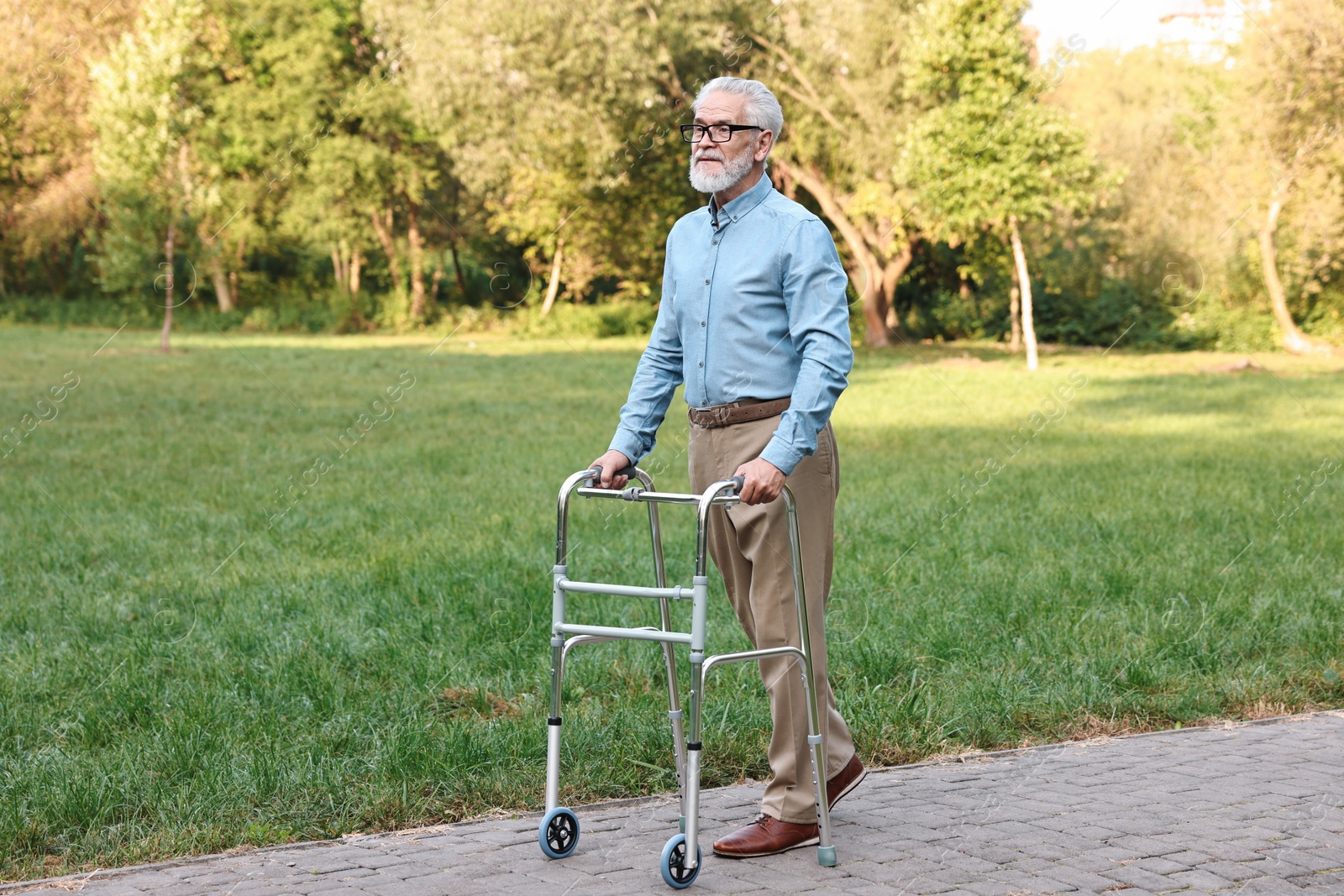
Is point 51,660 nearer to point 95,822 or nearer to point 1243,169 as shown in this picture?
point 95,822

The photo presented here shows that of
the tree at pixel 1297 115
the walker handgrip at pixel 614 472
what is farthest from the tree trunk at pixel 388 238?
the walker handgrip at pixel 614 472

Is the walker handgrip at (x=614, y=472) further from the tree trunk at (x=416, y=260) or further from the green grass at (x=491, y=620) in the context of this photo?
the tree trunk at (x=416, y=260)

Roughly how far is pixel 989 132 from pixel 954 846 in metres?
24.7

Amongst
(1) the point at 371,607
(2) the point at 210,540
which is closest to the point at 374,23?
(2) the point at 210,540

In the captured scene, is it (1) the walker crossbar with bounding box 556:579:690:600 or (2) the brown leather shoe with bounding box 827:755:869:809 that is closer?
(1) the walker crossbar with bounding box 556:579:690:600

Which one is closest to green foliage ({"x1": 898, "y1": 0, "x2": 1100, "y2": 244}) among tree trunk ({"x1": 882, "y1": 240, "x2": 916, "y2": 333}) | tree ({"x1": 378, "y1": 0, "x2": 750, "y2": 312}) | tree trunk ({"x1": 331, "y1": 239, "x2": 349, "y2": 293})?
tree ({"x1": 378, "y1": 0, "x2": 750, "y2": 312})

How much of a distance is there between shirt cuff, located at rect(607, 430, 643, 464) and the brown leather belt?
0.81ft

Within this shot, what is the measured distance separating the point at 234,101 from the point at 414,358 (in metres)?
21.3

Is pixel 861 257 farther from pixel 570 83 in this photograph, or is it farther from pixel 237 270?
pixel 237 270

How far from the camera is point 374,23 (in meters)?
40.8

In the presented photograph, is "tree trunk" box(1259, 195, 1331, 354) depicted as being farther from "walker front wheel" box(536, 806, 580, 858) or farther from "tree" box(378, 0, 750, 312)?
"walker front wheel" box(536, 806, 580, 858)

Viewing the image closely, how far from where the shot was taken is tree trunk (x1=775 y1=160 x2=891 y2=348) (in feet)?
117

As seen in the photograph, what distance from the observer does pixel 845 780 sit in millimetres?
4367

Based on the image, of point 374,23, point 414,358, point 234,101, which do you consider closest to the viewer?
point 414,358
